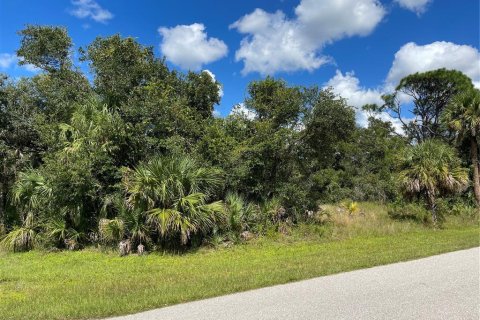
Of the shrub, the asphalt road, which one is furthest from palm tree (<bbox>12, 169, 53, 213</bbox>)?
the shrub

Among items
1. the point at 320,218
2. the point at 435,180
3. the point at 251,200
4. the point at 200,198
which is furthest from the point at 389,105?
the point at 200,198

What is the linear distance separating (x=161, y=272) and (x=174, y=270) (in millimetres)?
330

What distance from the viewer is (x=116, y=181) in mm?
14250

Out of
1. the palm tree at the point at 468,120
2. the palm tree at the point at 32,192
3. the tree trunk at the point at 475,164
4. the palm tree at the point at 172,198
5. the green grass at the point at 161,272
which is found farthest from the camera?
the tree trunk at the point at 475,164

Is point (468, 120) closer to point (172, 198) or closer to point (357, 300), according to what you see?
point (172, 198)

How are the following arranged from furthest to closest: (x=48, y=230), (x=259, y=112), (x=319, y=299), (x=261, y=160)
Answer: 1. (x=259, y=112)
2. (x=261, y=160)
3. (x=48, y=230)
4. (x=319, y=299)

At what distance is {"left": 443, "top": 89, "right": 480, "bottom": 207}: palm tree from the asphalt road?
17446 mm

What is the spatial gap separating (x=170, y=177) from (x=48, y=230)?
16.2 feet

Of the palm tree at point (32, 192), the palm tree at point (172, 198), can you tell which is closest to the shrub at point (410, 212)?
the palm tree at point (172, 198)

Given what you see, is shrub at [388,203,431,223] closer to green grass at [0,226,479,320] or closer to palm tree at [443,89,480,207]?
palm tree at [443,89,480,207]

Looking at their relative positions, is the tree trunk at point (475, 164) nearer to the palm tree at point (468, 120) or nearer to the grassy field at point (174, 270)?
the palm tree at point (468, 120)

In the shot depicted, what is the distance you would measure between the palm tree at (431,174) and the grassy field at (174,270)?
3417mm

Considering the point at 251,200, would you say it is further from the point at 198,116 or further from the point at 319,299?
the point at 319,299

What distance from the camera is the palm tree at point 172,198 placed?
12.1m
